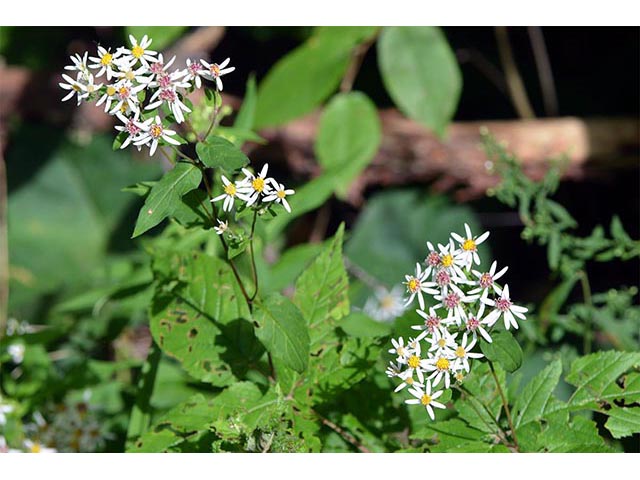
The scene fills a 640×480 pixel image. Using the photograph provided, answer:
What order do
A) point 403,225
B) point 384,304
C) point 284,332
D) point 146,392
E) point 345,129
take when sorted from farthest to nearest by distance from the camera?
point 403,225
point 384,304
point 345,129
point 146,392
point 284,332

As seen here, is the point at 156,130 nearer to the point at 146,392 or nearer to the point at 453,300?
the point at 453,300

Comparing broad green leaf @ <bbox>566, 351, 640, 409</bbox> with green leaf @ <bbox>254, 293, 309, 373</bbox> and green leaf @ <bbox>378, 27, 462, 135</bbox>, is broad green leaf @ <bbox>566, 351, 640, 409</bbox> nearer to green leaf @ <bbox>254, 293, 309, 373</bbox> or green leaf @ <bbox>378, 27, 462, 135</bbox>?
green leaf @ <bbox>254, 293, 309, 373</bbox>

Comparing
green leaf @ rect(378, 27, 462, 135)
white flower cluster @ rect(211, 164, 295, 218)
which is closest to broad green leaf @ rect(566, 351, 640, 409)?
white flower cluster @ rect(211, 164, 295, 218)

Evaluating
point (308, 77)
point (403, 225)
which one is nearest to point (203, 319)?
point (308, 77)

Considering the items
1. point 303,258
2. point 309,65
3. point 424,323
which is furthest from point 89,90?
point 309,65

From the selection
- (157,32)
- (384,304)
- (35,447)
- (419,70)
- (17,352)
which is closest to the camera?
(35,447)

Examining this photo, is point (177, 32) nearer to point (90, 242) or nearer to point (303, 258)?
point (303, 258)

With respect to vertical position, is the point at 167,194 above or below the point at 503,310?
above
